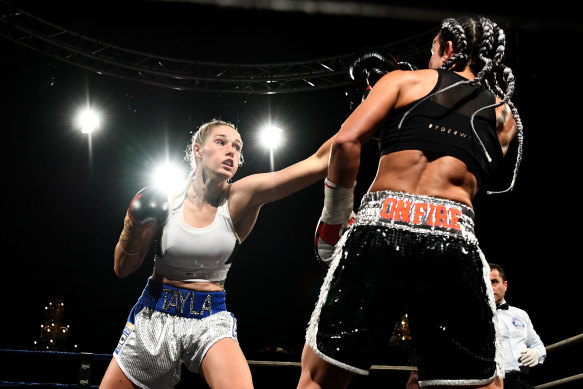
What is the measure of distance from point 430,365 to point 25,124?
905 cm

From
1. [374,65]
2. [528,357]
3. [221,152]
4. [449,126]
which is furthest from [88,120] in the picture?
[449,126]

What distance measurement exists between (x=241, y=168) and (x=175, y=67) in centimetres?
264

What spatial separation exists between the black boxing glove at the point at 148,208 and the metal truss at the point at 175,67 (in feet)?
15.1

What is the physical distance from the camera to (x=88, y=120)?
8180mm

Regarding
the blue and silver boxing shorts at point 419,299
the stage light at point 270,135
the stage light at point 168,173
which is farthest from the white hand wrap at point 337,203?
the stage light at point 168,173

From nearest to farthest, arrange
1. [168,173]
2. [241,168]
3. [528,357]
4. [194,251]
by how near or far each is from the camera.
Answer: [194,251], [528,357], [168,173], [241,168]

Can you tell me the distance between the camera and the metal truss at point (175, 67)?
21.4 feet

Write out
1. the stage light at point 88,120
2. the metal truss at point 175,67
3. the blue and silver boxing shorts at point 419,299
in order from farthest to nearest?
the stage light at point 88,120 < the metal truss at point 175,67 < the blue and silver boxing shorts at point 419,299

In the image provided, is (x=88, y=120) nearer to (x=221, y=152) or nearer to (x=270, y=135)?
(x=270, y=135)

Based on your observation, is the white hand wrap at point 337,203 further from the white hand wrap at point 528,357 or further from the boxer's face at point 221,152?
the white hand wrap at point 528,357

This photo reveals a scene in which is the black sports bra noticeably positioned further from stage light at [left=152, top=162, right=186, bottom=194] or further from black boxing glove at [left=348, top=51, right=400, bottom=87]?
stage light at [left=152, top=162, right=186, bottom=194]

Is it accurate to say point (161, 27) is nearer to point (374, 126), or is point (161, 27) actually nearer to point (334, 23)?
point (334, 23)

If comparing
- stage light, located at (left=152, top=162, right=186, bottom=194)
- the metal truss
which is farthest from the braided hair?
stage light, located at (left=152, top=162, right=186, bottom=194)

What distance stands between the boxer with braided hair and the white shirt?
2232 mm
